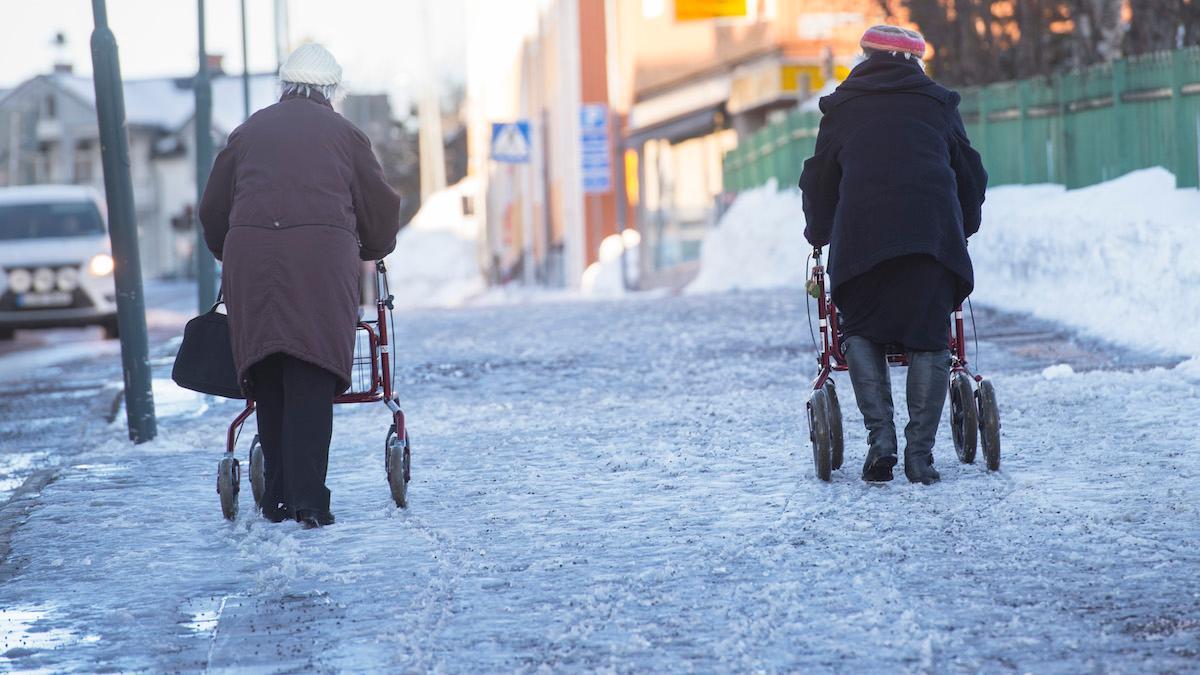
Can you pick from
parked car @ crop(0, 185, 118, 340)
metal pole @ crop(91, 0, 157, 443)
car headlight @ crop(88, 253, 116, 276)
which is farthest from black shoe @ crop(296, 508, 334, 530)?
car headlight @ crop(88, 253, 116, 276)

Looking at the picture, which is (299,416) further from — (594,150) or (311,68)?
(594,150)

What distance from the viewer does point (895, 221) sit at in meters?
6.83

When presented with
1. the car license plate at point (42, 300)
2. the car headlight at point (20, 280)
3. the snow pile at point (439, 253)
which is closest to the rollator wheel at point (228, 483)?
the car license plate at point (42, 300)

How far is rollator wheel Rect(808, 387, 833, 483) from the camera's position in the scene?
23.3 feet

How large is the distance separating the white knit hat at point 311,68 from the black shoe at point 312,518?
148 cm

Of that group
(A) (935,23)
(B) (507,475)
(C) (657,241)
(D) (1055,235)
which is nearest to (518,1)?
(C) (657,241)

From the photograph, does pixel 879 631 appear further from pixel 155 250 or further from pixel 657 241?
pixel 155 250

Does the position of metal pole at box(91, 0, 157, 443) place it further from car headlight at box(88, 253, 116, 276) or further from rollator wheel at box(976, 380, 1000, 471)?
car headlight at box(88, 253, 116, 276)

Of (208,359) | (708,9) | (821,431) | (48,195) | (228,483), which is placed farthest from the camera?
(708,9)

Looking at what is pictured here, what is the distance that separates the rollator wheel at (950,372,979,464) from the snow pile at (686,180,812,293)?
1561cm

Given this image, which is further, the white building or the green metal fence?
the white building

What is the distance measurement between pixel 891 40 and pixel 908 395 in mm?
1281

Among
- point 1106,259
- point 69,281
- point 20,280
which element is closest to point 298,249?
point 1106,259

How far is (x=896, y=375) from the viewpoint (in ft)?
36.7
